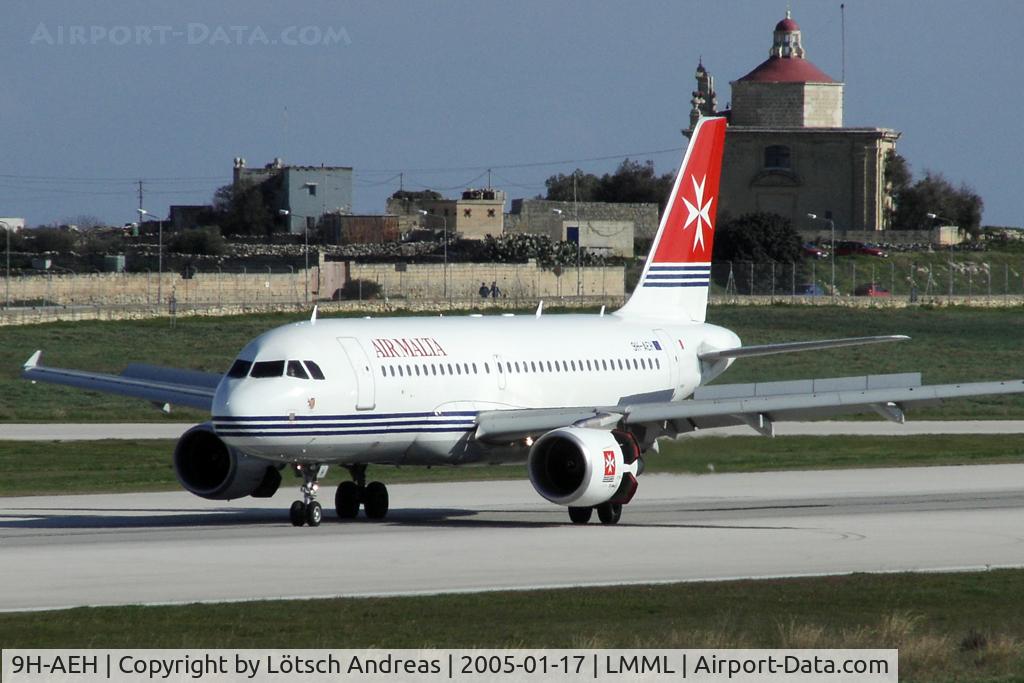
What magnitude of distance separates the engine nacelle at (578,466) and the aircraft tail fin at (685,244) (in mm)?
9743

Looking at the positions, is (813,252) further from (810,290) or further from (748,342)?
(748,342)

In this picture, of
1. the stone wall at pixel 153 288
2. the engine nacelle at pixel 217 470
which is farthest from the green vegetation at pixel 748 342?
the engine nacelle at pixel 217 470

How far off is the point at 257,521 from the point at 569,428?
6802 mm

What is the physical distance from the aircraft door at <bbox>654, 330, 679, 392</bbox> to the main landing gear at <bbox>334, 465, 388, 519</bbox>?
8278 mm

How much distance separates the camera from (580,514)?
36688 millimetres

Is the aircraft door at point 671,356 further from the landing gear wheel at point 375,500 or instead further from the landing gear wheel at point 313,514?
the landing gear wheel at point 313,514

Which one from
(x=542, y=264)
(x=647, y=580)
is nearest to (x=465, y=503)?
(x=647, y=580)

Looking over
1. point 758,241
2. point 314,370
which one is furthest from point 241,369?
point 758,241

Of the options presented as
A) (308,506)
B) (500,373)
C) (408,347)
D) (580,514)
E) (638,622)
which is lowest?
(580,514)

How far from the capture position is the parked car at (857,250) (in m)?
176

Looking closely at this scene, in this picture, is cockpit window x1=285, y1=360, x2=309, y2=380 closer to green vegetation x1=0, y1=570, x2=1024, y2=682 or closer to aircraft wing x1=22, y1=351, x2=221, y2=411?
aircraft wing x1=22, y1=351, x2=221, y2=411

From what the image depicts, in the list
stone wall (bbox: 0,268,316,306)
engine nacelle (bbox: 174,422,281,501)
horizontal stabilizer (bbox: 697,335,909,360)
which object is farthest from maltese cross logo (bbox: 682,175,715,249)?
stone wall (bbox: 0,268,316,306)

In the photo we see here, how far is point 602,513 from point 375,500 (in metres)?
4.79

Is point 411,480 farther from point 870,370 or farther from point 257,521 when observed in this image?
point 870,370
